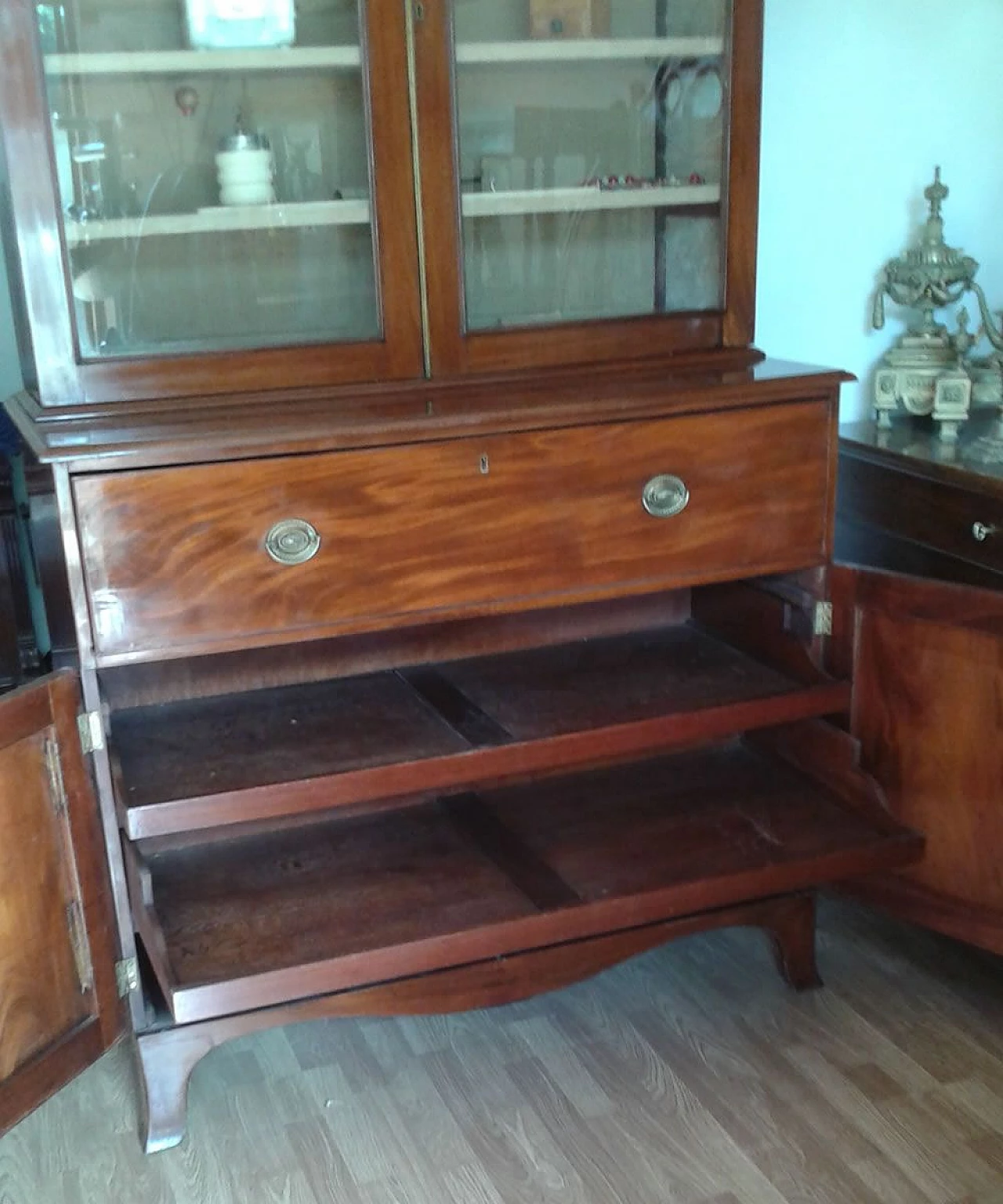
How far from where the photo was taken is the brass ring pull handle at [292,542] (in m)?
1.43

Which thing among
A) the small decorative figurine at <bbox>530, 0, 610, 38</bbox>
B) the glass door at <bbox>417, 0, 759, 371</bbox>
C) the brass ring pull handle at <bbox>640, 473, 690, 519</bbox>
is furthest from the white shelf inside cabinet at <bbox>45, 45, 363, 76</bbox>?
the brass ring pull handle at <bbox>640, 473, 690, 519</bbox>

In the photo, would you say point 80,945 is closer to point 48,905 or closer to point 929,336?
point 48,905

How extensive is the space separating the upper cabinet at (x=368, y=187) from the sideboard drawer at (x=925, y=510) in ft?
1.17

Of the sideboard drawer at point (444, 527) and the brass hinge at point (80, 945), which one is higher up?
the sideboard drawer at point (444, 527)

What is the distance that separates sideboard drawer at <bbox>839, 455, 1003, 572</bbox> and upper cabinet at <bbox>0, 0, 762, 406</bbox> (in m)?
0.36

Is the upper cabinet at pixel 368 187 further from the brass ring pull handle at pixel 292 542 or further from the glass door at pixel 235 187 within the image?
the brass ring pull handle at pixel 292 542

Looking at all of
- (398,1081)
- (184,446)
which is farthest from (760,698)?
(184,446)

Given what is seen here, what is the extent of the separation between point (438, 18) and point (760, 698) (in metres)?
0.92

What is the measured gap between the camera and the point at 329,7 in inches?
59.2

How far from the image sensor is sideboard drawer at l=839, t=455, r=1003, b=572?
5.76 feet

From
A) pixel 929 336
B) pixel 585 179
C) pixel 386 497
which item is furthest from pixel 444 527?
pixel 929 336

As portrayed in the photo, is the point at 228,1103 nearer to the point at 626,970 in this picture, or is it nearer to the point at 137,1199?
the point at 137,1199

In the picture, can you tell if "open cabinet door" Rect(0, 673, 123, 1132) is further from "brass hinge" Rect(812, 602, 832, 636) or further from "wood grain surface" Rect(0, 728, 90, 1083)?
"brass hinge" Rect(812, 602, 832, 636)

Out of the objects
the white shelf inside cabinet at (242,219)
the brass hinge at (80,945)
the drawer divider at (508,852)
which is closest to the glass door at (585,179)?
the white shelf inside cabinet at (242,219)
